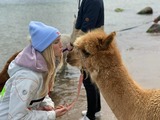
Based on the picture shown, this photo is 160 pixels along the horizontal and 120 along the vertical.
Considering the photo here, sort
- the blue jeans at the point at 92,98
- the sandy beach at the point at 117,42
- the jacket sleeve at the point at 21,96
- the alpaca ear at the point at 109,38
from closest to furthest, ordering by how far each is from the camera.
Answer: the alpaca ear at the point at 109,38 → the jacket sleeve at the point at 21,96 → the blue jeans at the point at 92,98 → the sandy beach at the point at 117,42

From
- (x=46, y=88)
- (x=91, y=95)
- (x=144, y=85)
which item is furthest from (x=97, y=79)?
(x=144, y=85)

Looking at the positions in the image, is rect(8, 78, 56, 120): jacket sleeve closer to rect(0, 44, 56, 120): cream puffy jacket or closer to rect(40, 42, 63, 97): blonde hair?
rect(0, 44, 56, 120): cream puffy jacket

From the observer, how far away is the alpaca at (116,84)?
2.89 m

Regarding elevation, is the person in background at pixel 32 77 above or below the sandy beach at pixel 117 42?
above

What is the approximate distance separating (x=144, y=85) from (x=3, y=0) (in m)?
22.3

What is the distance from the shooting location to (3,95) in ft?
11.0

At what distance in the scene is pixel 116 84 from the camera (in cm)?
296

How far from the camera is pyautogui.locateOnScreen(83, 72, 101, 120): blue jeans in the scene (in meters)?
4.74

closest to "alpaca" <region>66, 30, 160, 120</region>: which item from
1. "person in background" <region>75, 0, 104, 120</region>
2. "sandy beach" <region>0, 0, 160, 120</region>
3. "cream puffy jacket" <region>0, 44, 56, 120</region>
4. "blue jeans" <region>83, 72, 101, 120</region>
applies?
"cream puffy jacket" <region>0, 44, 56, 120</region>

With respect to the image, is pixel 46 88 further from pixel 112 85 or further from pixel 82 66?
pixel 112 85

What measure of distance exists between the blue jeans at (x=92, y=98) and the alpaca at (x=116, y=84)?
63.0 inches

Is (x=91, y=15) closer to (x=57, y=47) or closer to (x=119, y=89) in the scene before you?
(x=57, y=47)

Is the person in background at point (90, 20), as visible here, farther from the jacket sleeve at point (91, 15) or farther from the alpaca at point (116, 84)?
the alpaca at point (116, 84)

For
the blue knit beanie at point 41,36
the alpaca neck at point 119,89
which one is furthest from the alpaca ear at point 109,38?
the blue knit beanie at point 41,36
